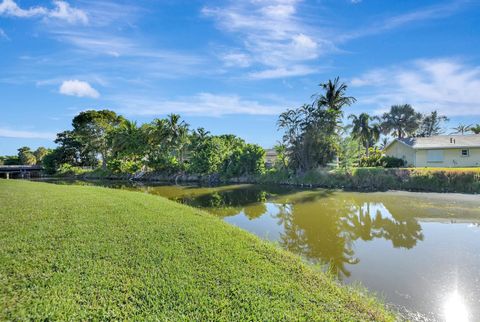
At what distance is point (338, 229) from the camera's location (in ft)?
33.9

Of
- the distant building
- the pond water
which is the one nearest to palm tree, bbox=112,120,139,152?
the distant building

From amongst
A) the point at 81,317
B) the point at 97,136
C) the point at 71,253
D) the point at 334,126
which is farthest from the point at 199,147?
the point at 81,317

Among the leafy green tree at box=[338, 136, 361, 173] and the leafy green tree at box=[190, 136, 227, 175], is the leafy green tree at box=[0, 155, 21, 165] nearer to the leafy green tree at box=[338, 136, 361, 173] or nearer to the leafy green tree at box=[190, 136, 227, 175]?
the leafy green tree at box=[190, 136, 227, 175]

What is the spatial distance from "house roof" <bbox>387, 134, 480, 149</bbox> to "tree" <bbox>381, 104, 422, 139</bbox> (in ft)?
62.0

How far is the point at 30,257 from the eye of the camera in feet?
17.6

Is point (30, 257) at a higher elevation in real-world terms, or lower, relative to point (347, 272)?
higher

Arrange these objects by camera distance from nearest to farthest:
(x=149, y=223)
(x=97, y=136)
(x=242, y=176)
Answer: (x=149, y=223) → (x=242, y=176) → (x=97, y=136)

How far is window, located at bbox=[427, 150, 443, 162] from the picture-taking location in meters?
26.4

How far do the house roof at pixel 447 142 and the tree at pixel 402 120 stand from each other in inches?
744

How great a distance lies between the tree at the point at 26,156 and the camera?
60.5 meters

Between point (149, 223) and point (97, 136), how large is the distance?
39208mm

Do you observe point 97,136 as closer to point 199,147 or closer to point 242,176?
point 199,147

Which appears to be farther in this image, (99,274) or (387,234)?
(387,234)

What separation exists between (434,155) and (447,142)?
2.04m
